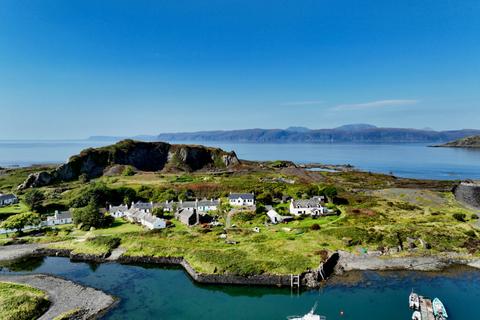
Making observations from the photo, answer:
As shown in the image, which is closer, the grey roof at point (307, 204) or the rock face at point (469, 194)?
the grey roof at point (307, 204)

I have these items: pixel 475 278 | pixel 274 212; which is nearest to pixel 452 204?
pixel 475 278

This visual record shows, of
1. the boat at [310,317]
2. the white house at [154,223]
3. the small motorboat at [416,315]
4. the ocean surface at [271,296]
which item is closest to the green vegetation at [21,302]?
the ocean surface at [271,296]

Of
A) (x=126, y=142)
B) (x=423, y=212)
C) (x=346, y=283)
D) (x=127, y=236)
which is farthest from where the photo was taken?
(x=126, y=142)

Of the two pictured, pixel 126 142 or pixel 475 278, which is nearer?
pixel 475 278

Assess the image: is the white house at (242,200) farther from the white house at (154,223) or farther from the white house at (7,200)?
the white house at (7,200)

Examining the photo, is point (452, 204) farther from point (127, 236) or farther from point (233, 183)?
point (127, 236)

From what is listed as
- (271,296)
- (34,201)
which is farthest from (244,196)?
(34,201)
